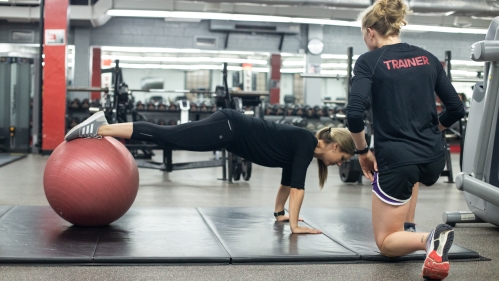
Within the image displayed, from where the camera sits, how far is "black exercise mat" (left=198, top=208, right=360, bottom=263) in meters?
2.61

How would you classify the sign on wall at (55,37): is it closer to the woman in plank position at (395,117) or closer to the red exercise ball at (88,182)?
the red exercise ball at (88,182)

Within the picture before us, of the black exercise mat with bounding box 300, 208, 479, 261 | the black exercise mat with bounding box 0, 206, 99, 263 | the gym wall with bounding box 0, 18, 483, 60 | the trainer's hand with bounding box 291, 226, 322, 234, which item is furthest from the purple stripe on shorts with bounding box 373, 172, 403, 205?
the gym wall with bounding box 0, 18, 483, 60

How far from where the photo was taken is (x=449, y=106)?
2.55 metres

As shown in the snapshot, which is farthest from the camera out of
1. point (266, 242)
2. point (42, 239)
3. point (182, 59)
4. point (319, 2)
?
point (182, 59)

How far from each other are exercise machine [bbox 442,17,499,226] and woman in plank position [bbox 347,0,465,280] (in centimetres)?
60

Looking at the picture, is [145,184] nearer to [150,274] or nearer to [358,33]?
[150,274]

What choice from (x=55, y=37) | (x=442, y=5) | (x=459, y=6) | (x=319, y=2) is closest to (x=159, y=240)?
(x=319, y=2)

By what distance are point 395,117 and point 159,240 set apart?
1.31 metres

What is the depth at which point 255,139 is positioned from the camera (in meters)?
3.31

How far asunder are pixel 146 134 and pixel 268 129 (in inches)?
27.5

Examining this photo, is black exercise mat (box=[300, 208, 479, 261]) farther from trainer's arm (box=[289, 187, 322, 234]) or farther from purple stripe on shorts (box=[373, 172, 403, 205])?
purple stripe on shorts (box=[373, 172, 403, 205])

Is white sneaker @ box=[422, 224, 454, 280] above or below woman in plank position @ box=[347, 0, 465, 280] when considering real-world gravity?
below

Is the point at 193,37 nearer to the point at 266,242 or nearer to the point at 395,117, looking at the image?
the point at 266,242

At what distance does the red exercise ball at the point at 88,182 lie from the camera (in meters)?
2.95
